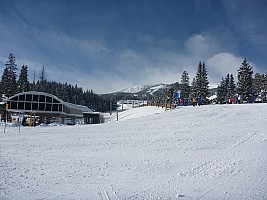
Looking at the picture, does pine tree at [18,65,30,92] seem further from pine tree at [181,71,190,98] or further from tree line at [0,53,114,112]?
pine tree at [181,71,190,98]

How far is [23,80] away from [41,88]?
1025 inches

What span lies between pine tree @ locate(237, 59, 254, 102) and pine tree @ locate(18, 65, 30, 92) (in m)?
52.9

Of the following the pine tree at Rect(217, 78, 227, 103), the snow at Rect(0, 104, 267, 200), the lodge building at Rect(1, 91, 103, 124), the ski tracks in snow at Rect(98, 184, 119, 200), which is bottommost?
the ski tracks in snow at Rect(98, 184, 119, 200)

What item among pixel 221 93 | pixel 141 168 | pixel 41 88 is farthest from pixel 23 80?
pixel 141 168

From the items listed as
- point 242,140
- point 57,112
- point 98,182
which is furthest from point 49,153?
point 57,112

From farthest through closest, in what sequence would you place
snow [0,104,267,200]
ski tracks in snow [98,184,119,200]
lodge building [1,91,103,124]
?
1. lodge building [1,91,103,124]
2. snow [0,104,267,200]
3. ski tracks in snow [98,184,119,200]

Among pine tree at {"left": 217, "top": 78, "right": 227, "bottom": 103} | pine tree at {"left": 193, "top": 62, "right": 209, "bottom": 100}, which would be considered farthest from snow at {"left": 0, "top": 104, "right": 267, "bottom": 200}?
pine tree at {"left": 217, "top": 78, "right": 227, "bottom": 103}

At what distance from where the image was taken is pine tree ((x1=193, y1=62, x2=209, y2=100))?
48.0 metres

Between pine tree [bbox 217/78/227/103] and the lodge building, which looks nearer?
the lodge building

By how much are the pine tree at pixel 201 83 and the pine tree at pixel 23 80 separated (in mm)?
44710

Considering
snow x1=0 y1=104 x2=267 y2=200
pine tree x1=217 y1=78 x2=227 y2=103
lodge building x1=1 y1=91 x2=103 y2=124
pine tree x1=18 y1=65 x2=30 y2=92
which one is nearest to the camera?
snow x1=0 y1=104 x2=267 y2=200

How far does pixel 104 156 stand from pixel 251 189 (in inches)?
235

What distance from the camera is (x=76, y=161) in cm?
879

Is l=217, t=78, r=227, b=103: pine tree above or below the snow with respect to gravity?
above
